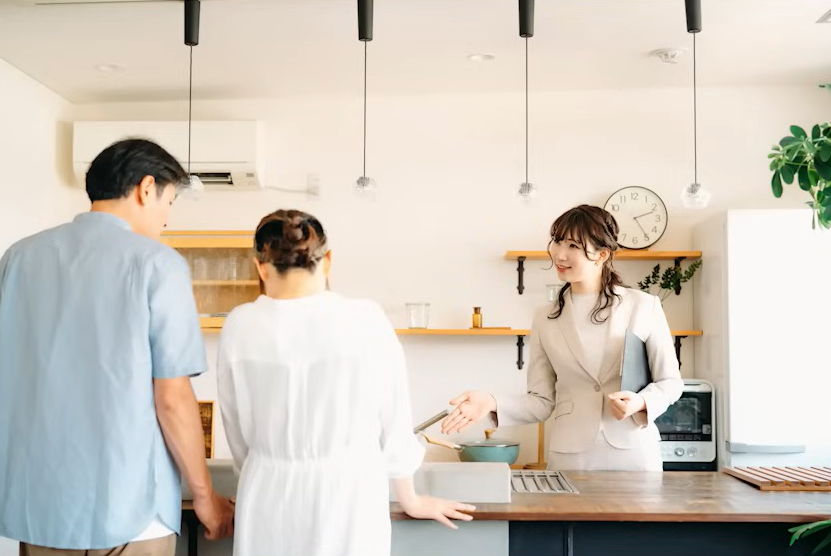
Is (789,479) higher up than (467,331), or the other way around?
(467,331)

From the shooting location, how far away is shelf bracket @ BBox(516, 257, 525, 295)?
15.7ft

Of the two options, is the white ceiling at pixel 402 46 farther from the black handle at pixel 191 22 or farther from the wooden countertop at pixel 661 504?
the wooden countertop at pixel 661 504

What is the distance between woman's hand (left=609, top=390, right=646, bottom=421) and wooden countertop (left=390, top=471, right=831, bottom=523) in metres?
0.19

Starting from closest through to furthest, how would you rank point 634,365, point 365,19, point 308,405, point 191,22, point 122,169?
1. point 308,405
2. point 122,169
3. point 634,365
4. point 365,19
5. point 191,22

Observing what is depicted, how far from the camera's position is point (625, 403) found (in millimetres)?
2643

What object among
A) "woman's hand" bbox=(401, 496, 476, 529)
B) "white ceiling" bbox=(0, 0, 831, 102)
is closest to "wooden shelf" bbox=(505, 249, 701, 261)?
"white ceiling" bbox=(0, 0, 831, 102)

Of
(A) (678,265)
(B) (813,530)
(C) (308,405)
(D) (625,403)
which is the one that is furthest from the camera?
(A) (678,265)

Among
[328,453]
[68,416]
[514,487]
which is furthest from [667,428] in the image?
[68,416]

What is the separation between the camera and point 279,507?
6.09 ft

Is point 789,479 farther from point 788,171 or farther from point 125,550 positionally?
point 125,550

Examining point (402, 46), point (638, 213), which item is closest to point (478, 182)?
point (638, 213)

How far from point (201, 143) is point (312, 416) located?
327 cm

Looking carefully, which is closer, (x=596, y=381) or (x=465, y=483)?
(x=465, y=483)

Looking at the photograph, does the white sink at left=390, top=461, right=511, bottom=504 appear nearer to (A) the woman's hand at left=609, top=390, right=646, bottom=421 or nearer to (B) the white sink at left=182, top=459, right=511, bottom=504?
(B) the white sink at left=182, top=459, right=511, bottom=504
